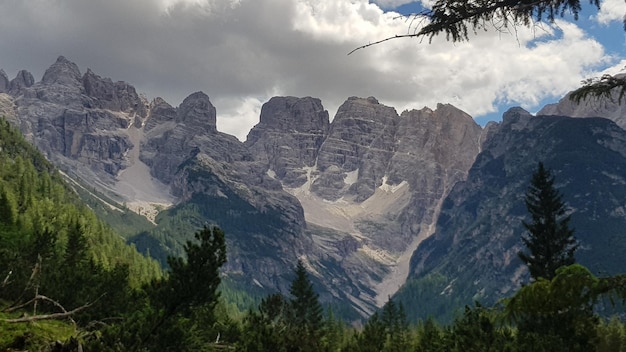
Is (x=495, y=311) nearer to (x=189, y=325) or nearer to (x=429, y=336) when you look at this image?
(x=189, y=325)

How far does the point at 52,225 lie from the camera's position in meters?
125

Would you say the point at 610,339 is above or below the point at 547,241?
below

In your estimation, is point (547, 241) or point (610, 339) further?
point (610, 339)

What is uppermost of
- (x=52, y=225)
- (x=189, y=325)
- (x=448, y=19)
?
(x=448, y=19)

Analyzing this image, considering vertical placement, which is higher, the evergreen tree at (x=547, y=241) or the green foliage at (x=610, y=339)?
the evergreen tree at (x=547, y=241)

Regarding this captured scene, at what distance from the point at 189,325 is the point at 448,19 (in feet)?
52.9

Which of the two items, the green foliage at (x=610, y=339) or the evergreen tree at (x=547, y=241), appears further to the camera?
the evergreen tree at (x=547, y=241)

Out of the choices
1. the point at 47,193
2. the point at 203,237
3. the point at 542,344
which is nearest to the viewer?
the point at 203,237

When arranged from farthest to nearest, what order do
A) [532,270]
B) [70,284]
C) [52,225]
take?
[52,225], [532,270], [70,284]

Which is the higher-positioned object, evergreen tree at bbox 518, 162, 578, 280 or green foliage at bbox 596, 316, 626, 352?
evergreen tree at bbox 518, 162, 578, 280

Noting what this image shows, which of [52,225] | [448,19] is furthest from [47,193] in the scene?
[448,19]

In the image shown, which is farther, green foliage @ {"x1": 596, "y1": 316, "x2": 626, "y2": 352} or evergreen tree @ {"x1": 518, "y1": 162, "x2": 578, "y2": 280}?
evergreen tree @ {"x1": 518, "y1": 162, "x2": 578, "y2": 280}

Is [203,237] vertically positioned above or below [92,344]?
above

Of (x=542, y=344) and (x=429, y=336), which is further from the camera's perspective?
(x=429, y=336)
